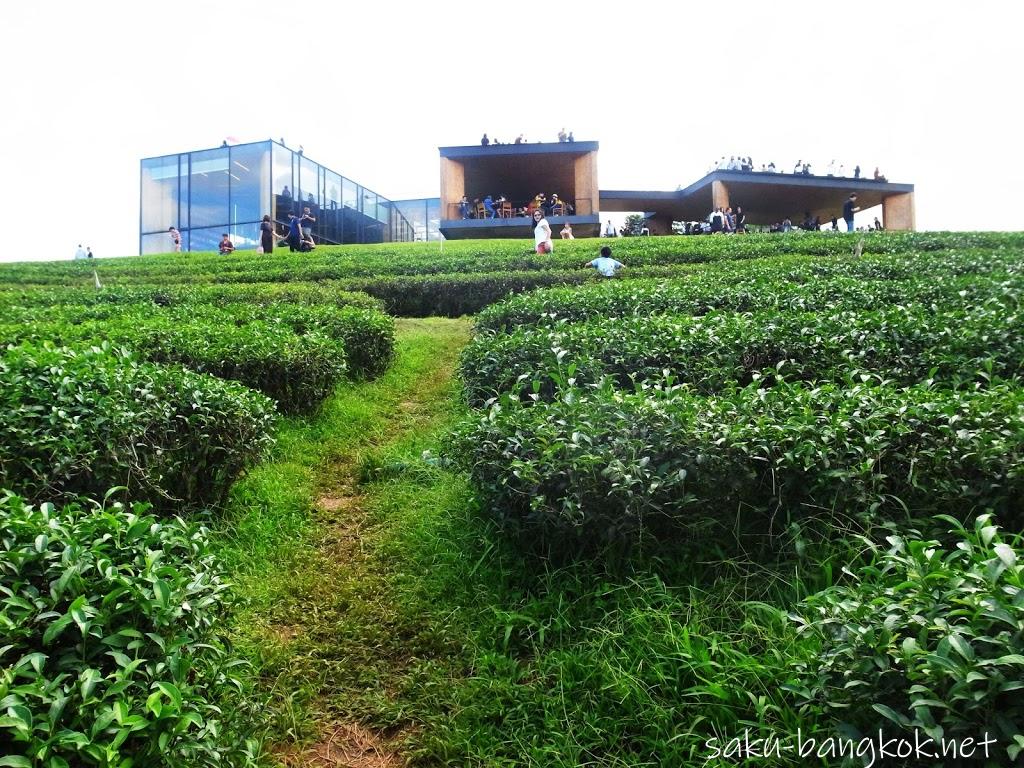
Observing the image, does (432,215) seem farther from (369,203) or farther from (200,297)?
(200,297)

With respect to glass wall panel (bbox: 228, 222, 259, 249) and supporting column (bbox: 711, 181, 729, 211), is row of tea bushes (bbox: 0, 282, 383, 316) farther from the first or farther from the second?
supporting column (bbox: 711, 181, 729, 211)

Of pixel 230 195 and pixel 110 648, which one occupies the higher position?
pixel 230 195

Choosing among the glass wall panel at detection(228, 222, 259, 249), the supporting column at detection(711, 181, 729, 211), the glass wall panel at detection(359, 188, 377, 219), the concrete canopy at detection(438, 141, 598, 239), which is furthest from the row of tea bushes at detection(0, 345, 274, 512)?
the glass wall panel at detection(359, 188, 377, 219)

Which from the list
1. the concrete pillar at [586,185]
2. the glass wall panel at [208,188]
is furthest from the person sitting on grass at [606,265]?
the glass wall panel at [208,188]

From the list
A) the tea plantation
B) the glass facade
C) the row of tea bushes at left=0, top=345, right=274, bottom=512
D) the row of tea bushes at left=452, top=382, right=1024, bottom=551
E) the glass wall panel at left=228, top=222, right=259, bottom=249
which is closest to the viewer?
the tea plantation

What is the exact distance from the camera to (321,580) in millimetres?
3600

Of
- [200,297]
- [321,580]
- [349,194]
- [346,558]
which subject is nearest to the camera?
[321,580]

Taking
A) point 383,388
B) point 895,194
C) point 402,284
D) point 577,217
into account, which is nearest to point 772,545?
point 383,388

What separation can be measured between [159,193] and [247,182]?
4.66 m

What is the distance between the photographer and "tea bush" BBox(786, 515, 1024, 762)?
5.55ft

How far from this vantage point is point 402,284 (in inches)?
468

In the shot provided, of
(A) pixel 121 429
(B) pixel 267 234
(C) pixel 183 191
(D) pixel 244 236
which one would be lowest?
(A) pixel 121 429

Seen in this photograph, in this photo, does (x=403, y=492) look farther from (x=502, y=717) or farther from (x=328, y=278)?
(x=328, y=278)

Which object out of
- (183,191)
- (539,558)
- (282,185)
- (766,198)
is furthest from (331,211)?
(539,558)
